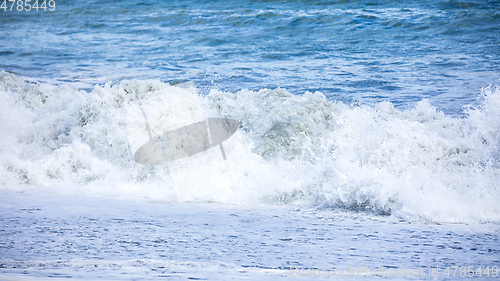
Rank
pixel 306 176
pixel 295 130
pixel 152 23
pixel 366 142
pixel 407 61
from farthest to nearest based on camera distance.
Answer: pixel 152 23 → pixel 407 61 → pixel 295 130 → pixel 366 142 → pixel 306 176

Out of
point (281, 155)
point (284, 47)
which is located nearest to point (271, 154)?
point (281, 155)

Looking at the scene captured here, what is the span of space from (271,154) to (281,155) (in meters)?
0.14

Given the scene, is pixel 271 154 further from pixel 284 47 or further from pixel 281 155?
pixel 284 47

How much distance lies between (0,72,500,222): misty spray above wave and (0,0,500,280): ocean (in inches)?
1.0

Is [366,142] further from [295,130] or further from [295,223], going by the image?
[295,223]

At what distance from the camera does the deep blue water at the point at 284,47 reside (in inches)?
387

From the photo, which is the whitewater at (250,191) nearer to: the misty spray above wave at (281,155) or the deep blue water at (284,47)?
the misty spray above wave at (281,155)

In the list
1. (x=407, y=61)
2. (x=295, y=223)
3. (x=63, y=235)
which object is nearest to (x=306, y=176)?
(x=295, y=223)

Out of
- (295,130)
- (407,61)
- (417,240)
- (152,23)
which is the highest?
(152,23)

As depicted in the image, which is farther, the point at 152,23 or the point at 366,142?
the point at 152,23

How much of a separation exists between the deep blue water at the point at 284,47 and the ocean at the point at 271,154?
0.07 m

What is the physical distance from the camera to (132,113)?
8.16m

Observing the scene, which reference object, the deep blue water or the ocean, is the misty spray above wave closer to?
the ocean

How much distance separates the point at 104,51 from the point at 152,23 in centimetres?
258
